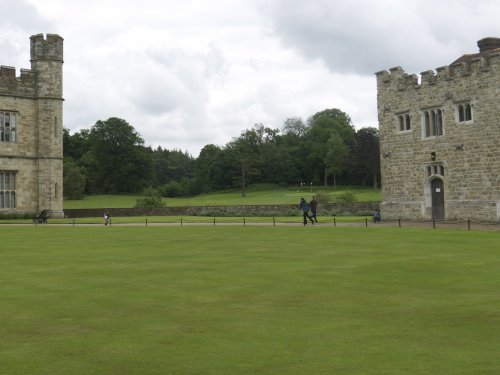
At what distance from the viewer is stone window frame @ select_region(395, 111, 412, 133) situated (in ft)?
125

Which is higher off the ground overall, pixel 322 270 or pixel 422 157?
pixel 422 157

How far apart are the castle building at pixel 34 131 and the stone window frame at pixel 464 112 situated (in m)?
29.2

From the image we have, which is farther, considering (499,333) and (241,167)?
(241,167)

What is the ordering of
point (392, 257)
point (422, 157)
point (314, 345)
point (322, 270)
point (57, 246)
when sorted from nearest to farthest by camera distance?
point (314, 345)
point (322, 270)
point (392, 257)
point (57, 246)
point (422, 157)

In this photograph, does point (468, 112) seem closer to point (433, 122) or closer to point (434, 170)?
point (433, 122)

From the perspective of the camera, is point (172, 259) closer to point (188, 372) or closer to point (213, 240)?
point (213, 240)

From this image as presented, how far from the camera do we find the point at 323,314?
9.59 meters

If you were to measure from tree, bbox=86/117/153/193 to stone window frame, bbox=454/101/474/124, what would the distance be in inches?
2883

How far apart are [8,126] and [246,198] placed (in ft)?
149

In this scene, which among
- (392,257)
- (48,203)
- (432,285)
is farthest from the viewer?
(48,203)

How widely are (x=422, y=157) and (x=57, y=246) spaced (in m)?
23.4

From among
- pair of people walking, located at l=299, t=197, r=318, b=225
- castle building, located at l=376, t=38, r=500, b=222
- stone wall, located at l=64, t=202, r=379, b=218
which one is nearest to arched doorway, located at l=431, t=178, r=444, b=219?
castle building, located at l=376, t=38, r=500, b=222

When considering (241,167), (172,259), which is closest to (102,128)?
(241,167)

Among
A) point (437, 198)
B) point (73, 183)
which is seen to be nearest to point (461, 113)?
point (437, 198)
